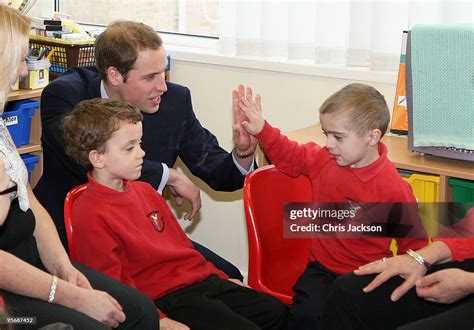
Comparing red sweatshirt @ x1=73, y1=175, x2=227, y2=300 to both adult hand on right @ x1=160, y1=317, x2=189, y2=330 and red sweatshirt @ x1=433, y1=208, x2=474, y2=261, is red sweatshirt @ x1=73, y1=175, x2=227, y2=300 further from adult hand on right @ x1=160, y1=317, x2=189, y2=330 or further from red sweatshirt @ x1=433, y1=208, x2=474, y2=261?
red sweatshirt @ x1=433, y1=208, x2=474, y2=261

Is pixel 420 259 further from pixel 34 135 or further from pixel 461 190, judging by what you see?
pixel 34 135

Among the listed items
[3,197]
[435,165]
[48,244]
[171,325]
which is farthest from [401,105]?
[3,197]

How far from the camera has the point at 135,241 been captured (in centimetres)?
205

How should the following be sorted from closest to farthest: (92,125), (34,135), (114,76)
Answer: (92,125), (114,76), (34,135)

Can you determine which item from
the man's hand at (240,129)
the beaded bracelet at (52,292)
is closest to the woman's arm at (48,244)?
the beaded bracelet at (52,292)

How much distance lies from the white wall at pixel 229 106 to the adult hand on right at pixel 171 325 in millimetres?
1177

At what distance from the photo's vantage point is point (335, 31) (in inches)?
112

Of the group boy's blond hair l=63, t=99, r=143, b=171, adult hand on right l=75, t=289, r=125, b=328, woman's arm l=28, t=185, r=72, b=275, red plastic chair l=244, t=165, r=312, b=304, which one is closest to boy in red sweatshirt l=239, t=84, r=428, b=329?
red plastic chair l=244, t=165, r=312, b=304

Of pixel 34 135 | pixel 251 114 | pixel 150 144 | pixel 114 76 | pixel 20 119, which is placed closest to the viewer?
pixel 251 114

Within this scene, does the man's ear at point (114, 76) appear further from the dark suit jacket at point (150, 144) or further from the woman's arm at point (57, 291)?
Answer: the woman's arm at point (57, 291)

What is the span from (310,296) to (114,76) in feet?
2.86

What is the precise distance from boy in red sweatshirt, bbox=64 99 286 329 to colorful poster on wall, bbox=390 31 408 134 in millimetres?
760

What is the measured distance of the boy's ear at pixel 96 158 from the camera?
2082mm

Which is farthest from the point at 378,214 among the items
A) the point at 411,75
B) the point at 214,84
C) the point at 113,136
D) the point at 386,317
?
the point at 214,84
